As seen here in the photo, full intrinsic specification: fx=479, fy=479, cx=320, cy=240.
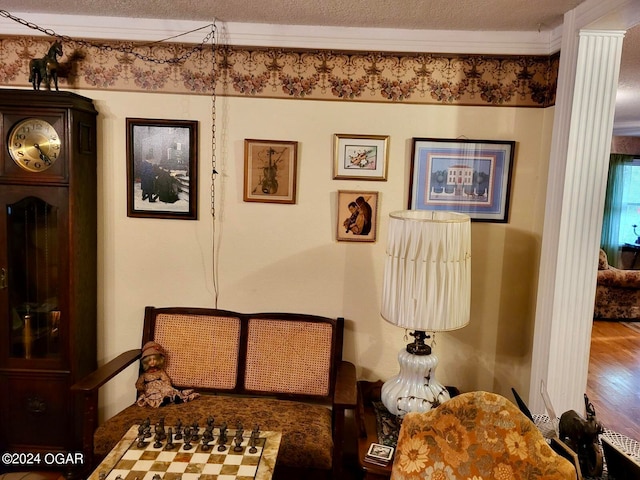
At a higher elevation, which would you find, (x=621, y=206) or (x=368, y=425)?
(x=621, y=206)

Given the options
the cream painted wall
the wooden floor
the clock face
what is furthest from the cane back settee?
the wooden floor

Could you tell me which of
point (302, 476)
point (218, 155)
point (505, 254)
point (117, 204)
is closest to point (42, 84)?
point (117, 204)

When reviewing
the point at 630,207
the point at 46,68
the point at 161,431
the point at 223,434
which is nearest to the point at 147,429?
the point at 161,431

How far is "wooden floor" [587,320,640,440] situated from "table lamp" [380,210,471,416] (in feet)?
5.98

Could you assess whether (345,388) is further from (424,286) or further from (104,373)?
(104,373)

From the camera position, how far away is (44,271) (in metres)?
2.54

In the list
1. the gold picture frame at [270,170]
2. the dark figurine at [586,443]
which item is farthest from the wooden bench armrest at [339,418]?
the gold picture frame at [270,170]

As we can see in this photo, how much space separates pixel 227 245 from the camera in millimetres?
2746

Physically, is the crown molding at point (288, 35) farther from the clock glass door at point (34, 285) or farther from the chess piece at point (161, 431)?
the chess piece at point (161, 431)

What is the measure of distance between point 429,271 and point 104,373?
164 centimetres

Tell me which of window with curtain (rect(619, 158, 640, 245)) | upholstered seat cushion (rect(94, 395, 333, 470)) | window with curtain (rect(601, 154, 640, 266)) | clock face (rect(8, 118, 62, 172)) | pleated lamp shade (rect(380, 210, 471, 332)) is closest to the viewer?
pleated lamp shade (rect(380, 210, 471, 332))

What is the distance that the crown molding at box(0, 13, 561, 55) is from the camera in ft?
8.37

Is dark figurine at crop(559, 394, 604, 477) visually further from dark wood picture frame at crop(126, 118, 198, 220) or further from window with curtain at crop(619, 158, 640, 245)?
window with curtain at crop(619, 158, 640, 245)

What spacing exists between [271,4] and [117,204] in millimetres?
1377
